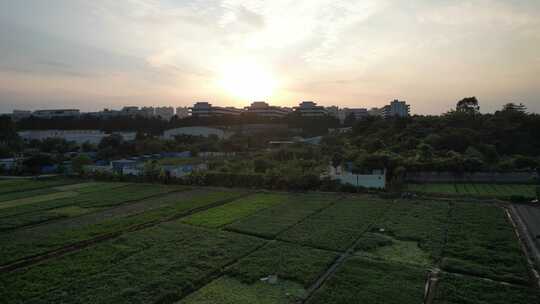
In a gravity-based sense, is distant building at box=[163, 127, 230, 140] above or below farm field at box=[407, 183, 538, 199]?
above

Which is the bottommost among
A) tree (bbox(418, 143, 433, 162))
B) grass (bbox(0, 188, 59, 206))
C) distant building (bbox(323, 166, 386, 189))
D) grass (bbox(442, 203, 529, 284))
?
grass (bbox(0, 188, 59, 206))

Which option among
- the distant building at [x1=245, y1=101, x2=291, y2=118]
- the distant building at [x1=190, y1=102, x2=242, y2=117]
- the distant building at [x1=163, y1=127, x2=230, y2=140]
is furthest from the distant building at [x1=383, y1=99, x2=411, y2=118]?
the distant building at [x1=163, y1=127, x2=230, y2=140]

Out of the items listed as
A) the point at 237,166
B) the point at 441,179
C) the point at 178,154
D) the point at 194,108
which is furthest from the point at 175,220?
the point at 194,108

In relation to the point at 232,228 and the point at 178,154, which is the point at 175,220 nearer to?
the point at 232,228

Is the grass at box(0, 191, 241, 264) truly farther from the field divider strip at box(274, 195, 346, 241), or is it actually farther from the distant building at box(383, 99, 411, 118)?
the distant building at box(383, 99, 411, 118)

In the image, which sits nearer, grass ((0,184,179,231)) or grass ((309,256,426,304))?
grass ((309,256,426,304))
